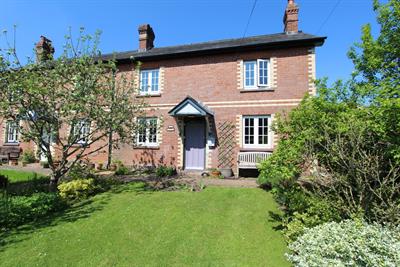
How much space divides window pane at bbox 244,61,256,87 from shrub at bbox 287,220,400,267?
31.2 feet

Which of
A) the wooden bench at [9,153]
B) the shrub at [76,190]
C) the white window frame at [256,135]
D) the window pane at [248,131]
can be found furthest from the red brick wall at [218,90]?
the wooden bench at [9,153]

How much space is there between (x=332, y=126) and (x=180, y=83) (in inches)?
388

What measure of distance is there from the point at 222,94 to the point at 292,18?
601 centimetres

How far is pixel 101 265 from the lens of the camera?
180 inches

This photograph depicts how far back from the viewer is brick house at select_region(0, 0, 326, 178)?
1260 cm

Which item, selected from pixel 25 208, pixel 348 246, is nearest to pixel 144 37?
pixel 25 208

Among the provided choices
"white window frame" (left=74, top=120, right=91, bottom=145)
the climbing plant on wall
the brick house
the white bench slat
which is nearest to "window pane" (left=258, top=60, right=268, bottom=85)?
the brick house

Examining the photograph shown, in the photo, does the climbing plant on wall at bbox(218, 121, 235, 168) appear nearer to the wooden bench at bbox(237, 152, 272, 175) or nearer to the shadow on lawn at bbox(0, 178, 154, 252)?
the wooden bench at bbox(237, 152, 272, 175)

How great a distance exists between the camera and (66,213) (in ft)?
23.9

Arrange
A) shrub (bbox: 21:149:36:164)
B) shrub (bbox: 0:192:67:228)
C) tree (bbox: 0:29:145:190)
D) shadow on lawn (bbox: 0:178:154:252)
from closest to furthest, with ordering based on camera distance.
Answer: shadow on lawn (bbox: 0:178:154:252), shrub (bbox: 0:192:67:228), tree (bbox: 0:29:145:190), shrub (bbox: 21:149:36:164)

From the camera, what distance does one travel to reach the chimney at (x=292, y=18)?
44.9ft

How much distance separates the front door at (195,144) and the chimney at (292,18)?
24.1ft

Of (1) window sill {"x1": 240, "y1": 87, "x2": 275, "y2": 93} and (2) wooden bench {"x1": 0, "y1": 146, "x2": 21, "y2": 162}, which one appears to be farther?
(2) wooden bench {"x1": 0, "y1": 146, "x2": 21, "y2": 162}

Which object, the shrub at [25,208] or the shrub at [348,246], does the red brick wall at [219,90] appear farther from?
the shrub at [348,246]
